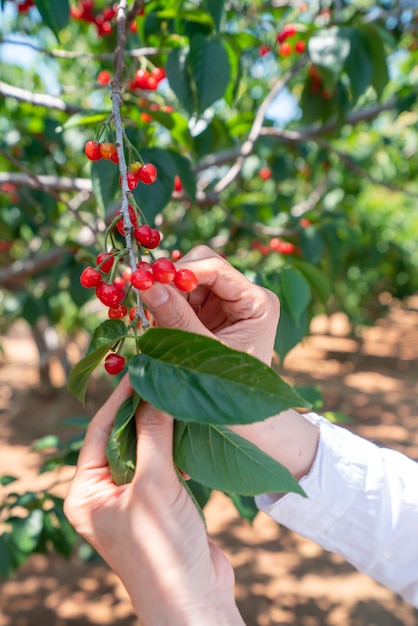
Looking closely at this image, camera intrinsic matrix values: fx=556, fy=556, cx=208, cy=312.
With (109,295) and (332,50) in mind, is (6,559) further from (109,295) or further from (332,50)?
(332,50)

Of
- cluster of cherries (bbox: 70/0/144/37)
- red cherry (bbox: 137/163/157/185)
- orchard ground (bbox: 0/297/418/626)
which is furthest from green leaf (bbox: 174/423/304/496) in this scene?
cluster of cherries (bbox: 70/0/144/37)

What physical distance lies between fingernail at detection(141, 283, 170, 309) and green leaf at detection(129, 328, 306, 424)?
0.13 metres

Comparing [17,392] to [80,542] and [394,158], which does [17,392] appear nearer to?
[80,542]

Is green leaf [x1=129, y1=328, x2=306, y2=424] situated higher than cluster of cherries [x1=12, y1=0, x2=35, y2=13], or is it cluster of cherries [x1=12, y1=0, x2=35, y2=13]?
cluster of cherries [x1=12, y1=0, x2=35, y2=13]

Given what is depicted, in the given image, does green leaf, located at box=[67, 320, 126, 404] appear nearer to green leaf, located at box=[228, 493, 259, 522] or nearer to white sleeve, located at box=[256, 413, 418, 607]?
white sleeve, located at box=[256, 413, 418, 607]

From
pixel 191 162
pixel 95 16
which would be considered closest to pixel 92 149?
pixel 191 162

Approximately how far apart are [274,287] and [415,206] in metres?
9.87

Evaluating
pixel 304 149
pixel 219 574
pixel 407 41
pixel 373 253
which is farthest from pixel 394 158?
pixel 219 574

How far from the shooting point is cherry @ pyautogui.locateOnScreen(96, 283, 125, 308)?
2.66 feet

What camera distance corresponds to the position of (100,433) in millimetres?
872

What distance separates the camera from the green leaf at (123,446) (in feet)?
2.58

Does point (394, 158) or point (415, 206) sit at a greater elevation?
point (394, 158)

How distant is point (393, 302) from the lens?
9.80 meters

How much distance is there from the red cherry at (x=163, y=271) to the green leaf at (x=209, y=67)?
89 centimetres
